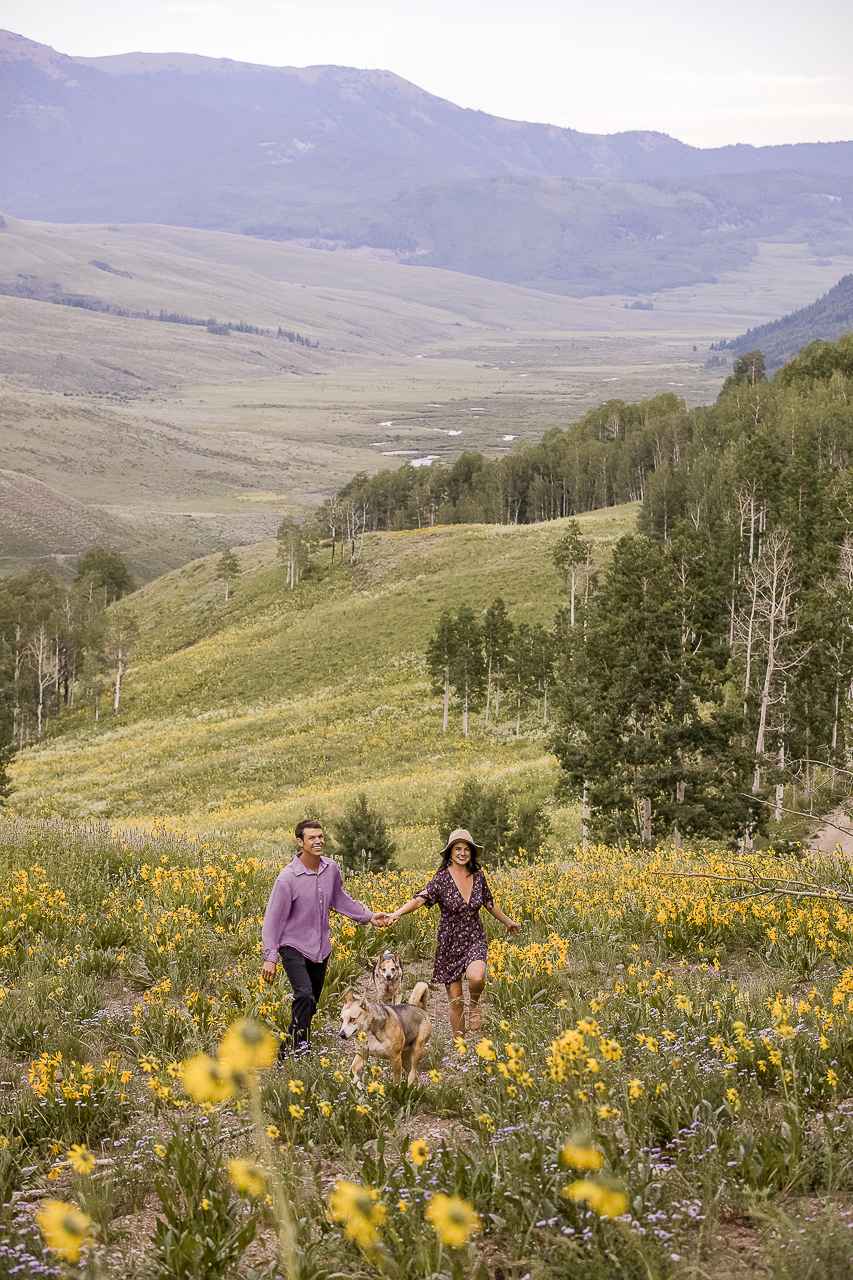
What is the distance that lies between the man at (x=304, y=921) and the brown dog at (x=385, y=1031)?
1.01 metres

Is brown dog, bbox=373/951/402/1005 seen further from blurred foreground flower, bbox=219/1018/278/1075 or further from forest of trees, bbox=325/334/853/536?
forest of trees, bbox=325/334/853/536

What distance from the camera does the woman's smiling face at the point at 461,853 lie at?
8500mm

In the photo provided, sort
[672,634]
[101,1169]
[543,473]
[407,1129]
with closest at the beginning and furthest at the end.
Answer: [101,1169] < [407,1129] < [672,634] < [543,473]

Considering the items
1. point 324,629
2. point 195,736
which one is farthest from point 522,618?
point 195,736

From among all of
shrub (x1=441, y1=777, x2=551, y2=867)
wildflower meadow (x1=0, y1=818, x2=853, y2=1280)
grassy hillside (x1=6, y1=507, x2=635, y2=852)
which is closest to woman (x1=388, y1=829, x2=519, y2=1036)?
wildflower meadow (x1=0, y1=818, x2=853, y2=1280)

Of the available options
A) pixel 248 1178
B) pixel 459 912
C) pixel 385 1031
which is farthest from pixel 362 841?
pixel 248 1178

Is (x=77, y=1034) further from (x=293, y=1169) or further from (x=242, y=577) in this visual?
(x=242, y=577)

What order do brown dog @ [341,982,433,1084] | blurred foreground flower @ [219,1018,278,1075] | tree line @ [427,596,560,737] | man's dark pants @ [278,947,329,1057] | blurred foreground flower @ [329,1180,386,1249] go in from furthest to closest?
tree line @ [427,596,560,737] → man's dark pants @ [278,947,329,1057] → brown dog @ [341,982,433,1084] → blurred foreground flower @ [329,1180,386,1249] → blurred foreground flower @ [219,1018,278,1075]

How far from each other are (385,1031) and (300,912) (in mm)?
1619

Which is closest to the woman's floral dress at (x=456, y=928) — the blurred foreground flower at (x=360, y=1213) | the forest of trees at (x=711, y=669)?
the forest of trees at (x=711, y=669)

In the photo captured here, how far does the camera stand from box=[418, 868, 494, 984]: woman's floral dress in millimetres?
8422

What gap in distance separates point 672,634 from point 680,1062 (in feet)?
83.3

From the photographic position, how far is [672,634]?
101 ft

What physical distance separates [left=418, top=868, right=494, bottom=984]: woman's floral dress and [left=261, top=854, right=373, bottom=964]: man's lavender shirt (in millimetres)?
922
